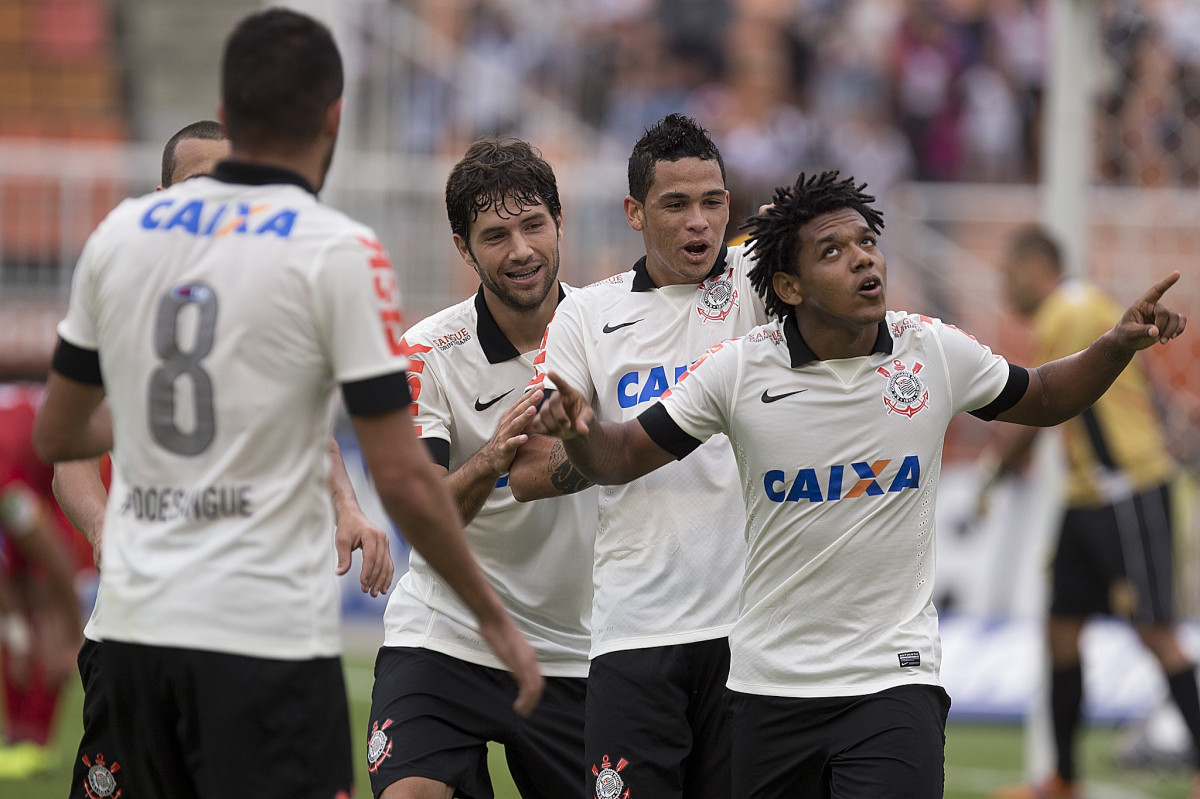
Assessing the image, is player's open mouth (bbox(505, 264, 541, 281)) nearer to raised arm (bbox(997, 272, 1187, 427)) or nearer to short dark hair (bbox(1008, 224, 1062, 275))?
raised arm (bbox(997, 272, 1187, 427))

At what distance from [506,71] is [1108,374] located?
1311cm

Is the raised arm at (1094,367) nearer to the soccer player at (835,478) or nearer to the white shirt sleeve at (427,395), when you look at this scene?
the soccer player at (835,478)

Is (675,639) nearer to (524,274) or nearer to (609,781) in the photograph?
(609,781)

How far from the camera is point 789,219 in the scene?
450cm

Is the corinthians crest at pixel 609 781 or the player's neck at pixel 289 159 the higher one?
the player's neck at pixel 289 159

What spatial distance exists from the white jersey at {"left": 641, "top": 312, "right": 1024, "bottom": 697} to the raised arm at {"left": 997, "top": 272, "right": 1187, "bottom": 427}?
0.83ft

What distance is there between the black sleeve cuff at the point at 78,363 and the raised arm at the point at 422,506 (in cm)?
64

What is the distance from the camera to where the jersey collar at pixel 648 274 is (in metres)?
5.00

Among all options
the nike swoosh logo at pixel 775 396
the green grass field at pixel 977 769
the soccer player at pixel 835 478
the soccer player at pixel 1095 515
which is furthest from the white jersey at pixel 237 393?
the soccer player at pixel 1095 515

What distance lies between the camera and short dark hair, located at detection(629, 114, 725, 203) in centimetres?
496

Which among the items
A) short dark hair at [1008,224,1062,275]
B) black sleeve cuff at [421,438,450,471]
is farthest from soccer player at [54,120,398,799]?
short dark hair at [1008,224,1062,275]

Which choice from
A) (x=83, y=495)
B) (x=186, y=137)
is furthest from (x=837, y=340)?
(x=83, y=495)

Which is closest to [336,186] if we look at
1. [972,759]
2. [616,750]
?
[972,759]

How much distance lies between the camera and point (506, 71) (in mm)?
16938
